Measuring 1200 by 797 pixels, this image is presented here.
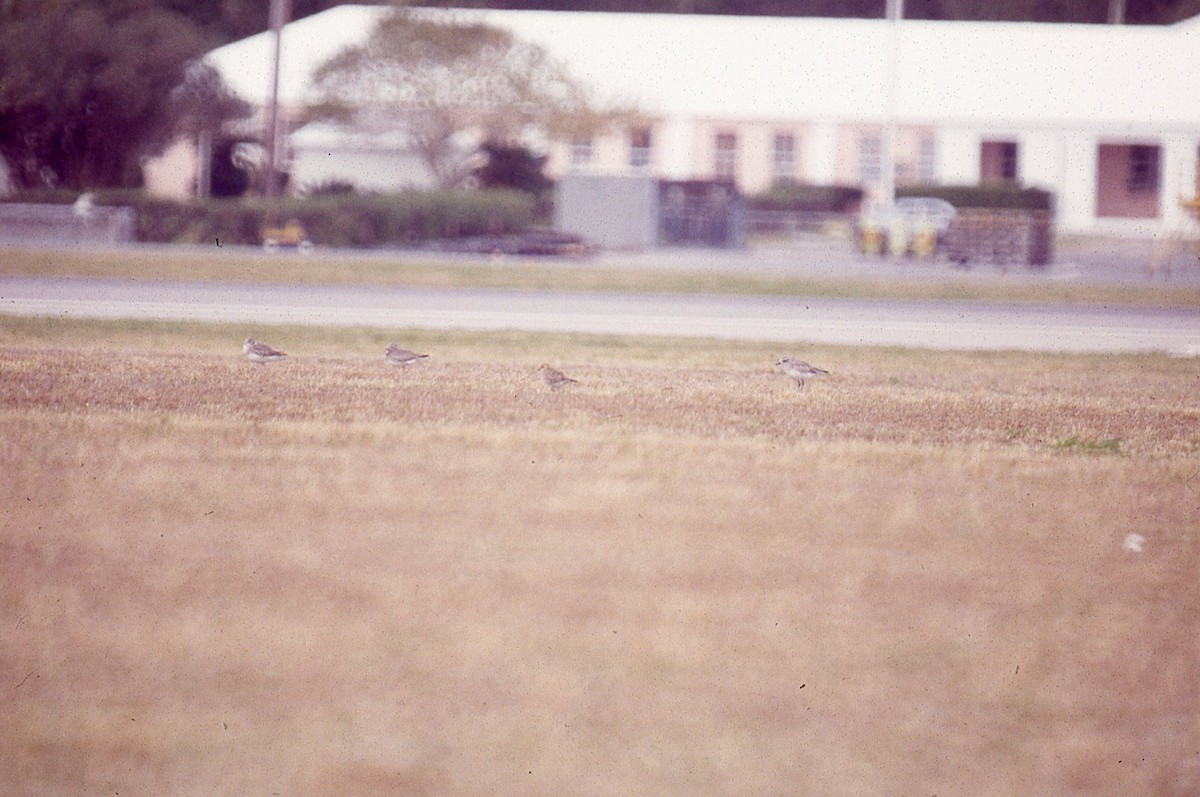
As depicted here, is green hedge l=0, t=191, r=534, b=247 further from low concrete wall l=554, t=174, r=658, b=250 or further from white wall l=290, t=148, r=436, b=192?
white wall l=290, t=148, r=436, b=192

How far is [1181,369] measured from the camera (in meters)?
15.7

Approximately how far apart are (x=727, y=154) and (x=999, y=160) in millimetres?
9816

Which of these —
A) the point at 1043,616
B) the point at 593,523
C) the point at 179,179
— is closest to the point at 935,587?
the point at 1043,616

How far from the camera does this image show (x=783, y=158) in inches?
2064

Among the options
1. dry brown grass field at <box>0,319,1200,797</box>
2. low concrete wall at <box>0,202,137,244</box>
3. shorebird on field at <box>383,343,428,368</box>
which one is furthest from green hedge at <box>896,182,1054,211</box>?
dry brown grass field at <box>0,319,1200,797</box>

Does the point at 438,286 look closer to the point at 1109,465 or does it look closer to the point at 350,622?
the point at 1109,465

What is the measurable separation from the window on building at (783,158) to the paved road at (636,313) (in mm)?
28447

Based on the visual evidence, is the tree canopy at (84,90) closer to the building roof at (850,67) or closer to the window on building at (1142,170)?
the building roof at (850,67)

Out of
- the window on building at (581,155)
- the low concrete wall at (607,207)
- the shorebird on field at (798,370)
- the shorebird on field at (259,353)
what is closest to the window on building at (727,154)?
the window on building at (581,155)

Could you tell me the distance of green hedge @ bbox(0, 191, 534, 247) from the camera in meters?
34.0

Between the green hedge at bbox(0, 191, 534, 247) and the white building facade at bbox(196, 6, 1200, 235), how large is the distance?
34.4 ft

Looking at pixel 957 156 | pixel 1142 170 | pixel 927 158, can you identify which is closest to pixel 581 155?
pixel 927 158

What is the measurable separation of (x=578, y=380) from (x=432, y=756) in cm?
793

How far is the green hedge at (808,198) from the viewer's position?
156ft
